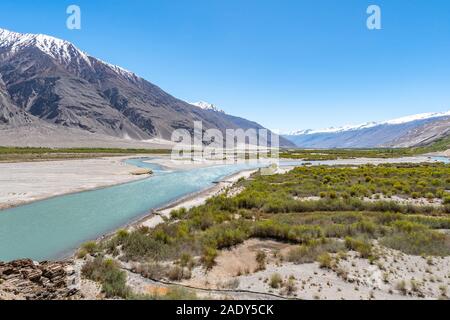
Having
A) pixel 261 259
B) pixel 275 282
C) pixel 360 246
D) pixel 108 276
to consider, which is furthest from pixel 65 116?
pixel 275 282

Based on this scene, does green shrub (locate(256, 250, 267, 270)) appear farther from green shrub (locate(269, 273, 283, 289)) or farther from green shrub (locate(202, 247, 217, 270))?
green shrub (locate(202, 247, 217, 270))

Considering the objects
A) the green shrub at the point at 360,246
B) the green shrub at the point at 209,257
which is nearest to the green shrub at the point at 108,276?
the green shrub at the point at 209,257

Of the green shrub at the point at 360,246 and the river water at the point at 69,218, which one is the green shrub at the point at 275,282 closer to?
the green shrub at the point at 360,246

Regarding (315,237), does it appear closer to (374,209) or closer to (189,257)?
(189,257)

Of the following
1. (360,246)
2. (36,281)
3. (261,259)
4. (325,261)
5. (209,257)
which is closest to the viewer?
(36,281)

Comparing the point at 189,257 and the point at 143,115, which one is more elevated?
the point at 143,115

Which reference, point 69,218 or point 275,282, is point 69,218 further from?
point 275,282

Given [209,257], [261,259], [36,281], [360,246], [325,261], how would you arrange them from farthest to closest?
[360,246] → [261,259] → [209,257] → [325,261] → [36,281]
